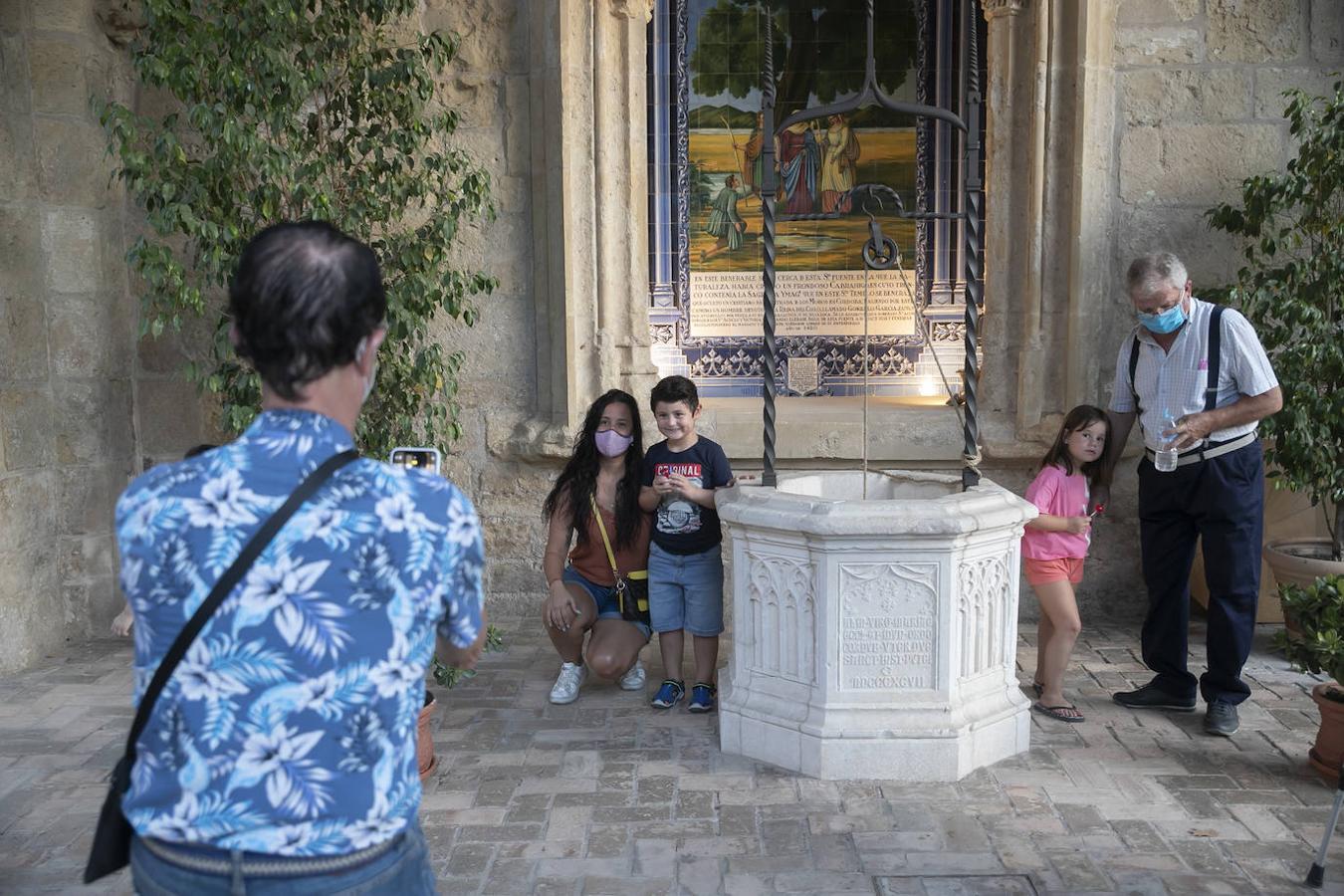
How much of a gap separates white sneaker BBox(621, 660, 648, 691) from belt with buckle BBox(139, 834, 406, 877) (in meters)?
3.27

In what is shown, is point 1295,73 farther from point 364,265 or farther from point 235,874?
point 235,874

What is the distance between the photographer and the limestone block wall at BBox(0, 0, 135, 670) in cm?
521

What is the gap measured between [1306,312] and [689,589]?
263 centimetres

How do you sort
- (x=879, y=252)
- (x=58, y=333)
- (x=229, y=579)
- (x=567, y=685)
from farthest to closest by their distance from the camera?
A: (x=58, y=333) < (x=567, y=685) < (x=879, y=252) < (x=229, y=579)

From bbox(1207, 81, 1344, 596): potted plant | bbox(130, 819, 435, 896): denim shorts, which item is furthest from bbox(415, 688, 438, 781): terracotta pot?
bbox(1207, 81, 1344, 596): potted plant

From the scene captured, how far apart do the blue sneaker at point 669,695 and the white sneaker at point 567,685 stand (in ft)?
1.01

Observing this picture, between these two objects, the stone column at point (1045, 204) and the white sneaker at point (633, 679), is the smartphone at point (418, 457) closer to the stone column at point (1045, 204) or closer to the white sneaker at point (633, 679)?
the white sneaker at point (633, 679)

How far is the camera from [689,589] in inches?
175

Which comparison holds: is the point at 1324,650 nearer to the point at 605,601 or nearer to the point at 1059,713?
the point at 1059,713

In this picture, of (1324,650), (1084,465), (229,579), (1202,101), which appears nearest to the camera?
(229,579)

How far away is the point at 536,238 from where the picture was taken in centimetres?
579

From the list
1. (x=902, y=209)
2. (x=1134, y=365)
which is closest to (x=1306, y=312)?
(x=1134, y=365)

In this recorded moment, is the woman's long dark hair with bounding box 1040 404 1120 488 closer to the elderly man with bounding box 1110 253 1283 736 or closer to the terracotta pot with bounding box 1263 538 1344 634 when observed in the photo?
the elderly man with bounding box 1110 253 1283 736

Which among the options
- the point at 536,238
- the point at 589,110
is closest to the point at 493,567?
the point at 536,238
